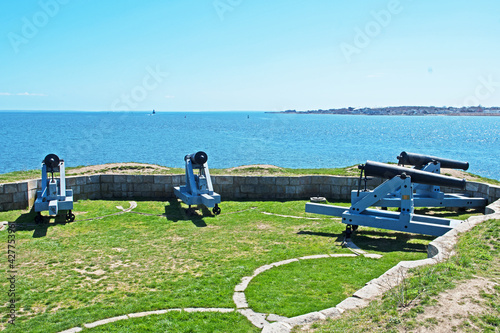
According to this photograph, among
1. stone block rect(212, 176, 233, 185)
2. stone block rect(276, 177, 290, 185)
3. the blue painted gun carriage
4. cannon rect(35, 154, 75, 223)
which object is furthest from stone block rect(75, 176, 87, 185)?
the blue painted gun carriage

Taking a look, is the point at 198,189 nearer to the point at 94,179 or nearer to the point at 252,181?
the point at 252,181

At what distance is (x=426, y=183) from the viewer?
955 centimetres

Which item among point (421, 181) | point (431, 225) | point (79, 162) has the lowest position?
point (79, 162)

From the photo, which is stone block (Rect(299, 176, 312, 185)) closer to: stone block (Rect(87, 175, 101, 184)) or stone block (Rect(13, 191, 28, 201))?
stone block (Rect(87, 175, 101, 184))

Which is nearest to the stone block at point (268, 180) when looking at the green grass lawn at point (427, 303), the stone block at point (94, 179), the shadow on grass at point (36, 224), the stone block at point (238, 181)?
the stone block at point (238, 181)

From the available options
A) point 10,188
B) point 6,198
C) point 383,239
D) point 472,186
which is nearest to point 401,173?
point 383,239

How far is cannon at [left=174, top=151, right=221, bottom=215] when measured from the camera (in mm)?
11898

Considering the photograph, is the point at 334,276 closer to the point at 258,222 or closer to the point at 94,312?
the point at 94,312

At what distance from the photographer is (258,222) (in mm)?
11000

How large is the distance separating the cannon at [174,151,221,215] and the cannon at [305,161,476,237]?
12.0 ft

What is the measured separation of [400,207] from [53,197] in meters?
8.19

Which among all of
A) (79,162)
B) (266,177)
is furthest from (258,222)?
(79,162)

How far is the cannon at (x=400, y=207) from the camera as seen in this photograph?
29.5 ft

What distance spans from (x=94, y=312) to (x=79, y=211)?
6.99 meters
